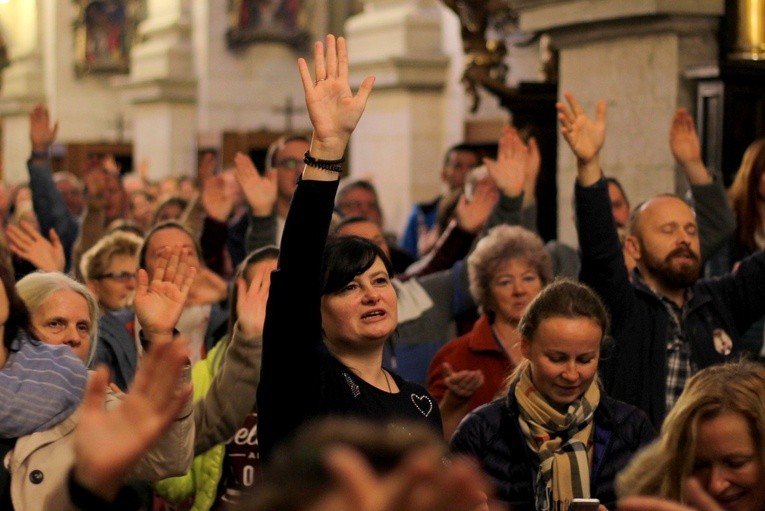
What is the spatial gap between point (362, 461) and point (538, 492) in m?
2.36

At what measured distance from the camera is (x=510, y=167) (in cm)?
680

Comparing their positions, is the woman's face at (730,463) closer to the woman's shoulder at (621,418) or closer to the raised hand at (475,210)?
the woman's shoulder at (621,418)

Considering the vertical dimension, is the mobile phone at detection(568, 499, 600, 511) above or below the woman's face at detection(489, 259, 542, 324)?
below

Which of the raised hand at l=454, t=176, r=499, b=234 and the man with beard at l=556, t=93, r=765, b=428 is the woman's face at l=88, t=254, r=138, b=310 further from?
the man with beard at l=556, t=93, r=765, b=428

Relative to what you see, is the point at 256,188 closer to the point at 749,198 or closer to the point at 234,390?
the point at 749,198

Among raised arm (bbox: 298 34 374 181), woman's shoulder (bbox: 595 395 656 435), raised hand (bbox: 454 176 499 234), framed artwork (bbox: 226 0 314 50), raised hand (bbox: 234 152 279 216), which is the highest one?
framed artwork (bbox: 226 0 314 50)

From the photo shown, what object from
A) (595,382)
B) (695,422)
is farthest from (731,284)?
(695,422)

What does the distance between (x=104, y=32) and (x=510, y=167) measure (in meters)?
22.9

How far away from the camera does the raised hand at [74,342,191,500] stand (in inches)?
90.2

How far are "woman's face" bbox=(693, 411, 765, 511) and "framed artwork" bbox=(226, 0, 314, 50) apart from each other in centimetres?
1792

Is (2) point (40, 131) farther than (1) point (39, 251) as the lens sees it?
Yes

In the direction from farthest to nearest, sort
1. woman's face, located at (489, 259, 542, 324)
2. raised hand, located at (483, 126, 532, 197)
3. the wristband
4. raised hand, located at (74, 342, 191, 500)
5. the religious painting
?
the religious painting → raised hand, located at (483, 126, 532, 197) → woman's face, located at (489, 259, 542, 324) → the wristband → raised hand, located at (74, 342, 191, 500)

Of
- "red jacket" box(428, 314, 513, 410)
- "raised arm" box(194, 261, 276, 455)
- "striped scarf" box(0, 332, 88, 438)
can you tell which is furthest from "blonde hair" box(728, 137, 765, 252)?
"striped scarf" box(0, 332, 88, 438)

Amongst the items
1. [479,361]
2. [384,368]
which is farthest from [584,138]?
[384,368]
